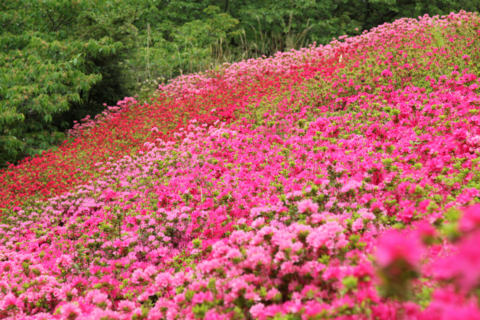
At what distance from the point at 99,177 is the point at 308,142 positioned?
404 cm

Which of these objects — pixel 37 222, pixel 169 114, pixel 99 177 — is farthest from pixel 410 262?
pixel 169 114

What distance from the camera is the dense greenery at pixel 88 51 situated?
356 inches

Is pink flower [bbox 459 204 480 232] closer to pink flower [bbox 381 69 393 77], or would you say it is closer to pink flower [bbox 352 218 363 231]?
pink flower [bbox 352 218 363 231]

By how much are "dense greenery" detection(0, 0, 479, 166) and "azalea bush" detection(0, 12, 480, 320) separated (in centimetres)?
158

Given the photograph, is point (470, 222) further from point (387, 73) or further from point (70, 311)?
point (387, 73)

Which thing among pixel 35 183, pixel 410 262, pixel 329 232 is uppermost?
pixel 410 262

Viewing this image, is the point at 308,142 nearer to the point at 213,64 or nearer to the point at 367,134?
the point at 367,134

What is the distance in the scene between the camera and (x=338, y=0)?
69.7 ft

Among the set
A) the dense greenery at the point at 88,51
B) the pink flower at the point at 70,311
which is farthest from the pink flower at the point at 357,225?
the dense greenery at the point at 88,51

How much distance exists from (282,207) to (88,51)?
31.8 ft

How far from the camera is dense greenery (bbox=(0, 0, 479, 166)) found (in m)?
9.05

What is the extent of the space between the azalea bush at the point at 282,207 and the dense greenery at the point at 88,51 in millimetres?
1581

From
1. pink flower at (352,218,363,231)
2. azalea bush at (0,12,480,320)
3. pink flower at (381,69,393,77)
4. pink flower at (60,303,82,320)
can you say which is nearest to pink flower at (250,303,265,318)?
azalea bush at (0,12,480,320)

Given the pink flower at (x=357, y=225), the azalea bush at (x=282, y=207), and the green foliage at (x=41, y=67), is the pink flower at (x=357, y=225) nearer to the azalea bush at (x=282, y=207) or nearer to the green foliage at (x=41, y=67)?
the azalea bush at (x=282, y=207)
